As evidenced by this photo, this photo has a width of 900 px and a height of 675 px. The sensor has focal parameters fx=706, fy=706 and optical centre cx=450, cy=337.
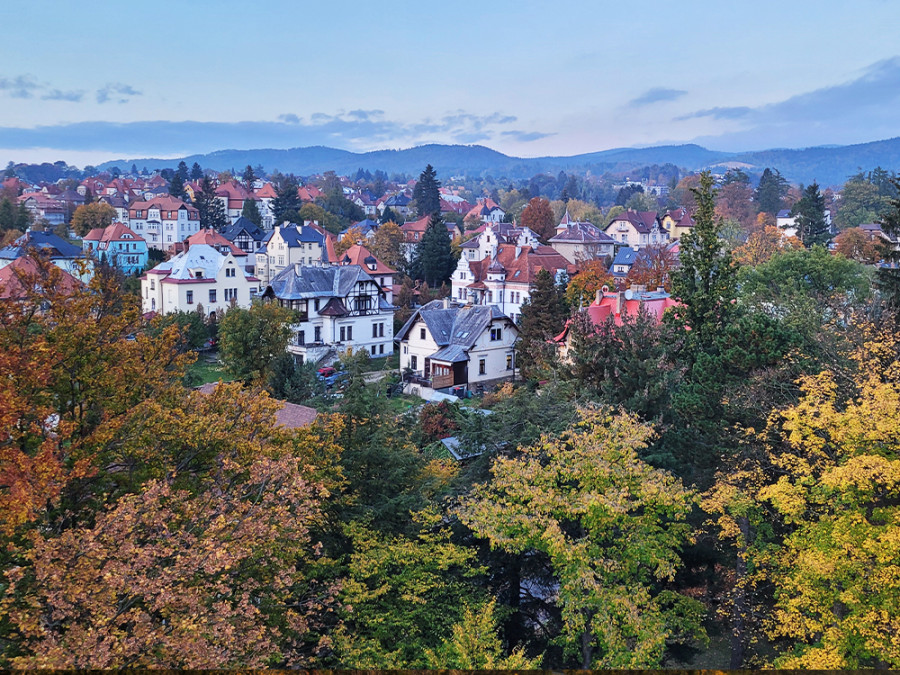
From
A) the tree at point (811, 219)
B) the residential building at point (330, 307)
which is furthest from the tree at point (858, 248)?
the residential building at point (330, 307)

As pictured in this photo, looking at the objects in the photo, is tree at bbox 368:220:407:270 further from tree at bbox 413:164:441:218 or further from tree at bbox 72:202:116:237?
tree at bbox 413:164:441:218

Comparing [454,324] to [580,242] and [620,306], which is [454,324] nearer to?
[620,306]

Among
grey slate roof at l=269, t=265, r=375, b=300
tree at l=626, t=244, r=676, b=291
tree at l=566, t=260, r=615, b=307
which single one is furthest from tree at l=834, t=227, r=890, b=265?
grey slate roof at l=269, t=265, r=375, b=300

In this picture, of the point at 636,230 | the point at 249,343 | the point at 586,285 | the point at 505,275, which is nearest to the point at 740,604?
the point at 249,343

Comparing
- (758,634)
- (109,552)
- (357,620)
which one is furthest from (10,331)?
(758,634)

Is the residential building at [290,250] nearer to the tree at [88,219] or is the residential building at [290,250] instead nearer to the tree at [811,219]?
the tree at [88,219]

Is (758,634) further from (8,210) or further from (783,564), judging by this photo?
(8,210)
